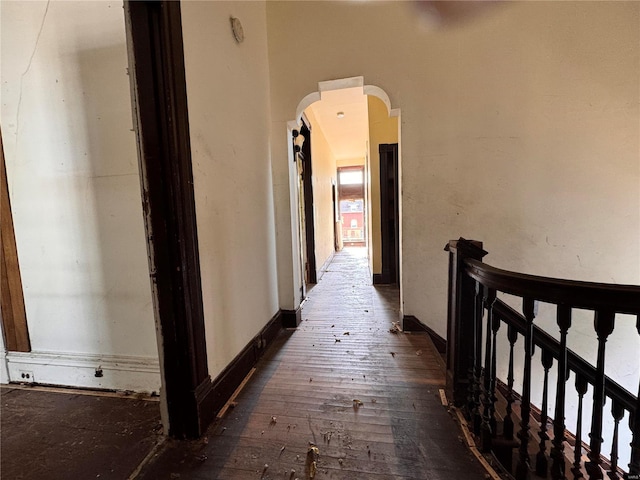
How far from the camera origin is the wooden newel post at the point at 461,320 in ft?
4.60

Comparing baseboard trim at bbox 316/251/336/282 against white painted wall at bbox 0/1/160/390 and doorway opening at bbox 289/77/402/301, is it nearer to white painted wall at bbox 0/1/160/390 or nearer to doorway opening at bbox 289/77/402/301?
doorway opening at bbox 289/77/402/301

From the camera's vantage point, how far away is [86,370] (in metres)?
1.70

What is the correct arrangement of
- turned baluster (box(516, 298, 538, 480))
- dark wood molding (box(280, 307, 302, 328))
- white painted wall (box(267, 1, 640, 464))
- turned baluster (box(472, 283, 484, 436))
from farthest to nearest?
dark wood molding (box(280, 307, 302, 328)), white painted wall (box(267, 1, 640, 464)), turned baluster (box(472, 283, 484, 436)), turned baluster (box(516, 298, 538, 480))

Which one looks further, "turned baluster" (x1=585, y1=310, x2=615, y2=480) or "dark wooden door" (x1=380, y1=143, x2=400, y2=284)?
"dark wooden door" (x1=380, y1=143, x2=400, y2=284)

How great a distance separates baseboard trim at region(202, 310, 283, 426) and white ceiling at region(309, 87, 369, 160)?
3.17 m

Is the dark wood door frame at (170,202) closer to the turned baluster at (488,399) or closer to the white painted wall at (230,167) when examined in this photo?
the white painted wall at (230,167)

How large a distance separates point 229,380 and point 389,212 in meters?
3.11

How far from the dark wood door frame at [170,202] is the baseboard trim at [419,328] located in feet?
5.57

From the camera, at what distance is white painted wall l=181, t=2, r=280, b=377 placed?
145 cm

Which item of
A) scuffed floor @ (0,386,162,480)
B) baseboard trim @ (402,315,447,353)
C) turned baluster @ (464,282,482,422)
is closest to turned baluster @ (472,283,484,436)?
turned baluster @ (464,282,482,422)

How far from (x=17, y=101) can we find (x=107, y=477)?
6.55ft

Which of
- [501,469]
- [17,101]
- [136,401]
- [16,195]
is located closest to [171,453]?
[136,401]

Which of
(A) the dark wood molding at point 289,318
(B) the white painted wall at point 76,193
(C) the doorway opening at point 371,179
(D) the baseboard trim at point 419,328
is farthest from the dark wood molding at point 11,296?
(D) the baseboard trim at point 419,328

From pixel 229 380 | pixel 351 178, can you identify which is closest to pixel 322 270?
pixel 229 380
